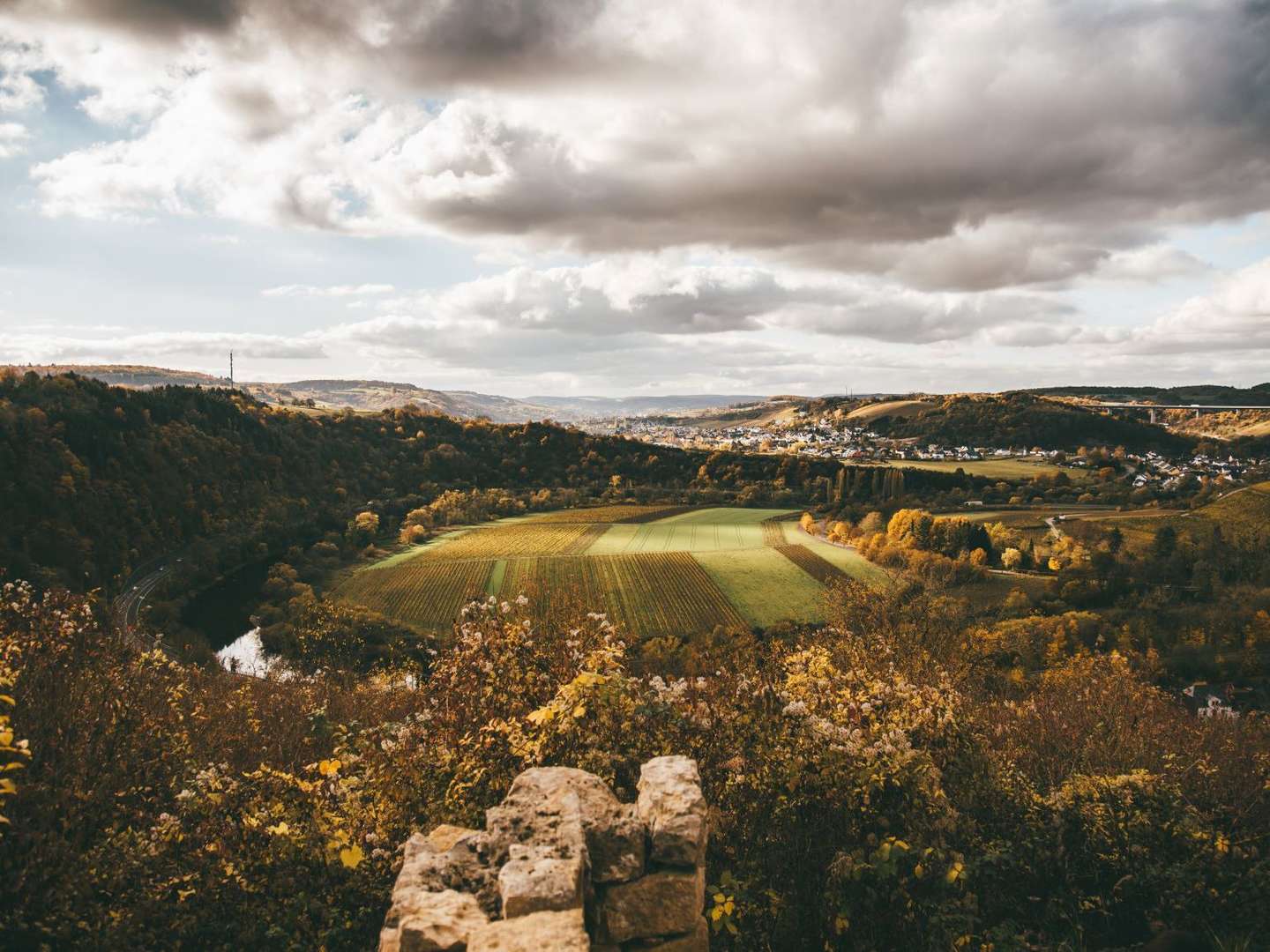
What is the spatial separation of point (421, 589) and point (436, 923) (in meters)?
77.1

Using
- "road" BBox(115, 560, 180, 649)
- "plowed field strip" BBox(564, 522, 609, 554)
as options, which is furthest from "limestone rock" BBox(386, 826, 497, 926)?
"plowed field strip" BBox(564, 522, 609, 554)

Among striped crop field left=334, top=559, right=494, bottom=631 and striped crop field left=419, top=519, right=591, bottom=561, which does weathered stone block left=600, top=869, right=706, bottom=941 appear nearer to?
striped crop field left=334, top=559, right=494, bottom=631

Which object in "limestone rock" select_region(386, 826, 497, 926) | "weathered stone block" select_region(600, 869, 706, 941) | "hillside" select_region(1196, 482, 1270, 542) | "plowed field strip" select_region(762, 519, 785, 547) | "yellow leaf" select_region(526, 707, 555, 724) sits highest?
"yellow leaf" select_region(526, 707, 555, 724)

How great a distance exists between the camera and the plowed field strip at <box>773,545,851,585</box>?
75.5 m

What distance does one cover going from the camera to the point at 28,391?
11781 cm

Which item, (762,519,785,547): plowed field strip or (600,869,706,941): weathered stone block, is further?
(762,519,785,547): plowed field strip

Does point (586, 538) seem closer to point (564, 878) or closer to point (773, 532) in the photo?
point (773, 532)

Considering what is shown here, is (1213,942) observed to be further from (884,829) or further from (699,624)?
(699,624)

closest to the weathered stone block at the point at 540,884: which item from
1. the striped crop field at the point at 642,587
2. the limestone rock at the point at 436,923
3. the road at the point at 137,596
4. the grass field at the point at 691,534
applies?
the limestone rock at the point at 436,923

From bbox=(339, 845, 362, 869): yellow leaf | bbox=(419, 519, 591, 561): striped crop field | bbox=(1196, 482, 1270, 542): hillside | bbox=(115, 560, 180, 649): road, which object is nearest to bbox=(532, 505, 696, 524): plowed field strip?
bbox=(419, 519, 591, 561): striped crop field

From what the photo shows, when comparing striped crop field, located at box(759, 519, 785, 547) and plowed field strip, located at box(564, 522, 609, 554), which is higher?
striped crop field, located at box(759, 519, 785, 547)

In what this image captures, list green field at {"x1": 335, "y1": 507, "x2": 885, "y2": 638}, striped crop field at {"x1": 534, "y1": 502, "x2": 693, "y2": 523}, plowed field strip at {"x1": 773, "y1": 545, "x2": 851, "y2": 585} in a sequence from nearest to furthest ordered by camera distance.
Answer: green field at {"x1": 335, "y1": 507, "x2": 885, "y2": 638}
plowed field strip at {"x1": 773, "y1": 545, "x2": 851, "y2": 585}
striped crop field at {"x1": 534, "y1": 502, "x2": 693, "y2": 523}

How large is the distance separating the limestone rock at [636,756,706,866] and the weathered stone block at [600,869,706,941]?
216mm

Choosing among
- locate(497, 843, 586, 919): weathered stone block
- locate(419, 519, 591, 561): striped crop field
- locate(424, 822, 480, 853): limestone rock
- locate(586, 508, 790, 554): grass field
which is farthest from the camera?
locate(419, 519, 591, 561): striped crop field
